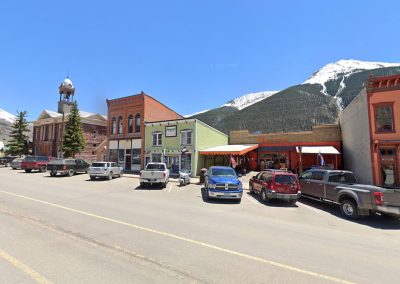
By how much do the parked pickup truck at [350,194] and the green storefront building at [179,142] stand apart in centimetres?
1496

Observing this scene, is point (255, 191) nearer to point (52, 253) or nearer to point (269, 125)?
point (52, 253)

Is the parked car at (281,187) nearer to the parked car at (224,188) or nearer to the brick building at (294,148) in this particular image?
the parked car at (224,188)

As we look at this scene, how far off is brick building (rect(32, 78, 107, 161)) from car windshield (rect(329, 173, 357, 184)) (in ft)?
138

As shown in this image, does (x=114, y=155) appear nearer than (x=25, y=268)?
No

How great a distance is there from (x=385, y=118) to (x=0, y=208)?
23.4m

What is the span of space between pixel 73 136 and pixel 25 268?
3998 cm

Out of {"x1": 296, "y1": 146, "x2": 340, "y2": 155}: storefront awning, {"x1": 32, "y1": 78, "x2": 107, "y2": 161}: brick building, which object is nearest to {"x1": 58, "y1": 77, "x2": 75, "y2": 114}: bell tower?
{"x1": 32, "y1": 78, "x2": 107, "y2": 161}: brick building

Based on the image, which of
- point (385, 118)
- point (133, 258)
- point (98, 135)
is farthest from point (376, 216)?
point (98, 135)

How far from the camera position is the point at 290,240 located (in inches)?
263

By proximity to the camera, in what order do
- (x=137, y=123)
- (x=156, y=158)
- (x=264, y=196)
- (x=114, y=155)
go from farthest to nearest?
(x=114, y=155), (x=137, y=123), (x=156, y=158), (x=264, y=196)

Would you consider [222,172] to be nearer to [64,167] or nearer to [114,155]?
[64,167]

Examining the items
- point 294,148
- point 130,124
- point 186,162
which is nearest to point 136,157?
point 130,124

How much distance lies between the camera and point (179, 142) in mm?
28562

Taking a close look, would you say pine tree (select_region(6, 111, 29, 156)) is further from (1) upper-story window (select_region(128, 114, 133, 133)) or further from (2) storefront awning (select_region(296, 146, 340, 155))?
(2) storefront awning (select_region(296, 146, 340, 155))
